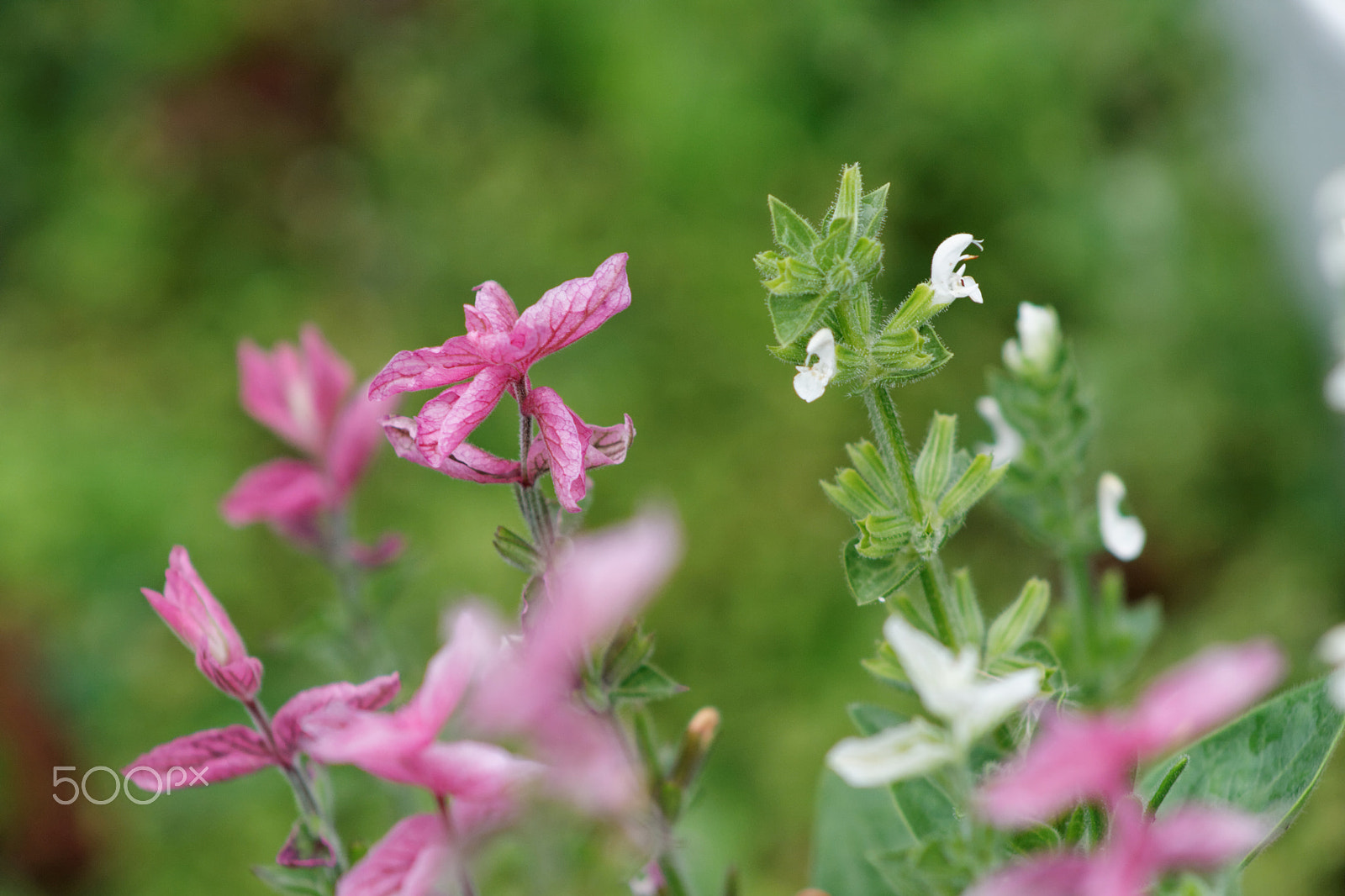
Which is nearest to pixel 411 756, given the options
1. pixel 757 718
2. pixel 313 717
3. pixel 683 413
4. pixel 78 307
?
pixel 313 717

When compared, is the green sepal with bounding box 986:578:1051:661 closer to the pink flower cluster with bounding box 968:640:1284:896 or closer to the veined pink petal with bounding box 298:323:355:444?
the pink flower cluster with bounding box 968:640:1284:896

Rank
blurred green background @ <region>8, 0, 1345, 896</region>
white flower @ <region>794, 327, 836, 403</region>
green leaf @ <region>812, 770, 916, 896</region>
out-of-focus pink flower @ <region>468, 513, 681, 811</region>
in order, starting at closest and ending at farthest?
out-of-focus pink flower @ <region>468, 513, 681, 811</region>, white flower @ <region>794, 327, 836, 403</region>, green leaf @ <region>812, 770, 916, 896</region>, blurred green background @ <region>8, 0, 1345, 896</region>

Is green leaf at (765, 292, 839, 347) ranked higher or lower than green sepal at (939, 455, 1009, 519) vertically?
higher

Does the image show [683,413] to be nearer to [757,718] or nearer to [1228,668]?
[757,718]

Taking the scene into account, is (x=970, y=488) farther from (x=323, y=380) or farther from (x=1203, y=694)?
(x=323, y=380)

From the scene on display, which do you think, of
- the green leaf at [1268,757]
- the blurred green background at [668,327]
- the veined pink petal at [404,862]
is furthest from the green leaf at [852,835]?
the blurred green background at [668,327]

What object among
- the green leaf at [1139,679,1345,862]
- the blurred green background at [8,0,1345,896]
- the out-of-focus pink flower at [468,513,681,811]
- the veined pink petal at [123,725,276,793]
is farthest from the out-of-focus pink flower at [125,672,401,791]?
the blurred green background at [8,0,1345,896]

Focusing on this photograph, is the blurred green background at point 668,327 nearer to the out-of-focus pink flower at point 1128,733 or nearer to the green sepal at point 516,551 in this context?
the green sepal at point 516,551
